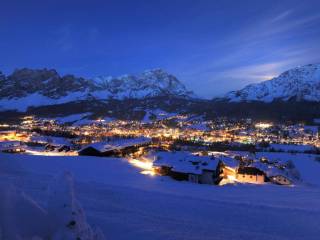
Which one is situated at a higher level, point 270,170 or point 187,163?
point 187,163

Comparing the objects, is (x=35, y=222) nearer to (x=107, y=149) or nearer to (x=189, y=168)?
(x=189, y=168)

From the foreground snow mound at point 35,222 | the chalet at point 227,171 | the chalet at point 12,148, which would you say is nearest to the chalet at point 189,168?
the chalet at point 227,171

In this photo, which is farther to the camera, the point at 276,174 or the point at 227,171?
the point at 227,171

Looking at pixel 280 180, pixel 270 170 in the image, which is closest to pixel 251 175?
pixel 270 170

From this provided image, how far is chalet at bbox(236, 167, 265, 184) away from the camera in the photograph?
34.5 m

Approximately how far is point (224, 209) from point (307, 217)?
3.80 meters

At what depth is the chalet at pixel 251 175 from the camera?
1357 inches

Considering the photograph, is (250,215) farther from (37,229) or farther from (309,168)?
(309,168)

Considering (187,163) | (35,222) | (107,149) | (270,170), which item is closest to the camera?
(35,222)

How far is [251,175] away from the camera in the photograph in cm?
3506

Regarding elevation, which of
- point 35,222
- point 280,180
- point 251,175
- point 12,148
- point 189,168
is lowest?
point 280,180

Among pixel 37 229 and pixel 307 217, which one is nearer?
pixel 37 229

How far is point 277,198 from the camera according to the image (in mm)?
19672

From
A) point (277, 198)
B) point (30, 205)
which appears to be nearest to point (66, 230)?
point (30, 205)
